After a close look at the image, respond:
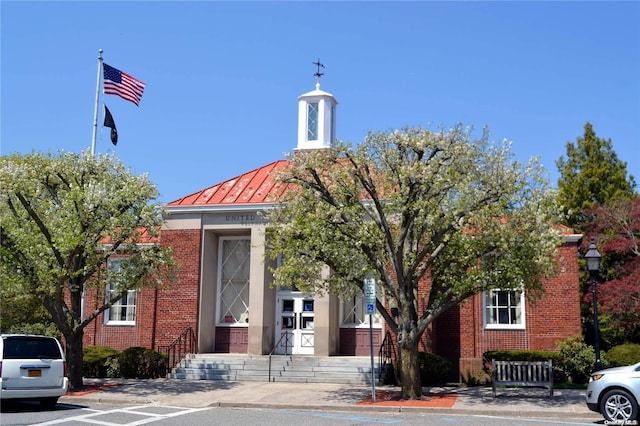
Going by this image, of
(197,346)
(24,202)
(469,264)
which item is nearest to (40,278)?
(24,202)

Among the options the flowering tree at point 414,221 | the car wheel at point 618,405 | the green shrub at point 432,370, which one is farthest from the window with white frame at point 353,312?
the car wheel at point 618,405

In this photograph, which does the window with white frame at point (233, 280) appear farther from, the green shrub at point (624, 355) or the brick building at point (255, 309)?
the green shrub at point (624, 355)

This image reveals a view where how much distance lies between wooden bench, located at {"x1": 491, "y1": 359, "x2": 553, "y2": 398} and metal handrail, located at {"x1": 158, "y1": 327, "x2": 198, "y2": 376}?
36.4 feet

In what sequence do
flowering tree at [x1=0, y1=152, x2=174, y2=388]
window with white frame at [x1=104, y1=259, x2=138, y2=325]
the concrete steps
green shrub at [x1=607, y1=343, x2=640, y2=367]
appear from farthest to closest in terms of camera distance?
window with white frame at [x1=104, y1=259, x2=138, y2=325], the concrete steps, green shrub at [x1=607, y1=343, x2=640, y2=367], flowering tree at [x1=0, y1=152, x2=174, y2=388]

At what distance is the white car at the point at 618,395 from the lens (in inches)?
486

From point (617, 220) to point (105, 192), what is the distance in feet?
58.1

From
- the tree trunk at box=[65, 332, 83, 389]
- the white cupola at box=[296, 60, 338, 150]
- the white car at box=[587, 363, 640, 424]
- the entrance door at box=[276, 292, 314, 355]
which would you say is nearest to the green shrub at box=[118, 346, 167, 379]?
the tree trunk at box=[65, 332, 83, 389]

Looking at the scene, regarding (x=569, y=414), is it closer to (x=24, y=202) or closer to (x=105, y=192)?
(x=105, y=192)

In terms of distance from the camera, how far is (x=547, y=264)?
1567 cm

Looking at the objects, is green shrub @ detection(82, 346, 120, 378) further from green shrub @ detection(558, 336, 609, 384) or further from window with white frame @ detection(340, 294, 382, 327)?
green shrub @ detection(558, 336, 609, 384)

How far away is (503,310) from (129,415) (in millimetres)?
13489

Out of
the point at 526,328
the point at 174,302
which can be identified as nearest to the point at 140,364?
the point at 174,302

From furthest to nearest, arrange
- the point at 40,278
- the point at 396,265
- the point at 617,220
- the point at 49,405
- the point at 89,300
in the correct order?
the point at 89,300
the point at 617,220
the point at 40,278
the point at 396,265
the point at 49,405

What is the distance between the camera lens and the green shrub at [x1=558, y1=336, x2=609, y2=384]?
20.7m
